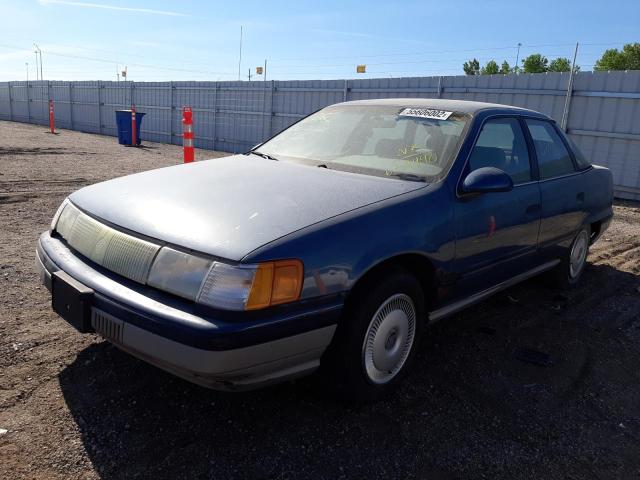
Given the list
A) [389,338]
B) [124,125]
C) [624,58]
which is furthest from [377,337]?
[624,58]

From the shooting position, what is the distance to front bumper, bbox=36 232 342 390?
2094mm

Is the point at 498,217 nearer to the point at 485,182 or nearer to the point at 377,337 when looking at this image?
the point at 485,182

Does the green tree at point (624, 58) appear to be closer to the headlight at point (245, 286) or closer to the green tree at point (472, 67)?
the green tree at point (472, 67)

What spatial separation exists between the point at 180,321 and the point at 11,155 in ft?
43.7

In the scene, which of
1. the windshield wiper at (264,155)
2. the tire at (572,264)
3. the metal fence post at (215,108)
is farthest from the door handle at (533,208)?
the metal fence post at (215,108)

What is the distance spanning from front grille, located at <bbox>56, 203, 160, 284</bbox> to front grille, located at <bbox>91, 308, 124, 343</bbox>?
0.19 m

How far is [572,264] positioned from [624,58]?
202 ft

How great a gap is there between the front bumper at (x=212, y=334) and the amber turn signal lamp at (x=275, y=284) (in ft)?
0.14

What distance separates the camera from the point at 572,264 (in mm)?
4859

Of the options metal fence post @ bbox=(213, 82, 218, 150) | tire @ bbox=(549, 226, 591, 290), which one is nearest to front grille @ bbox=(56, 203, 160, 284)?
tire @ bbox=(549, 226, 591, 290)

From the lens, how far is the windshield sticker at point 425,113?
11.5 ft

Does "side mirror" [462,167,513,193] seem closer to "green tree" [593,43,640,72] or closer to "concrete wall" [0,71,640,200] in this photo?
"concrete wall" [0,71,640,200]

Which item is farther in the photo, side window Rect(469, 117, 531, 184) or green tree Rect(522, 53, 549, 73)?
green tree Rect(522, 53, 549, 73)

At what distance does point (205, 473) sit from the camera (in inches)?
87.2
